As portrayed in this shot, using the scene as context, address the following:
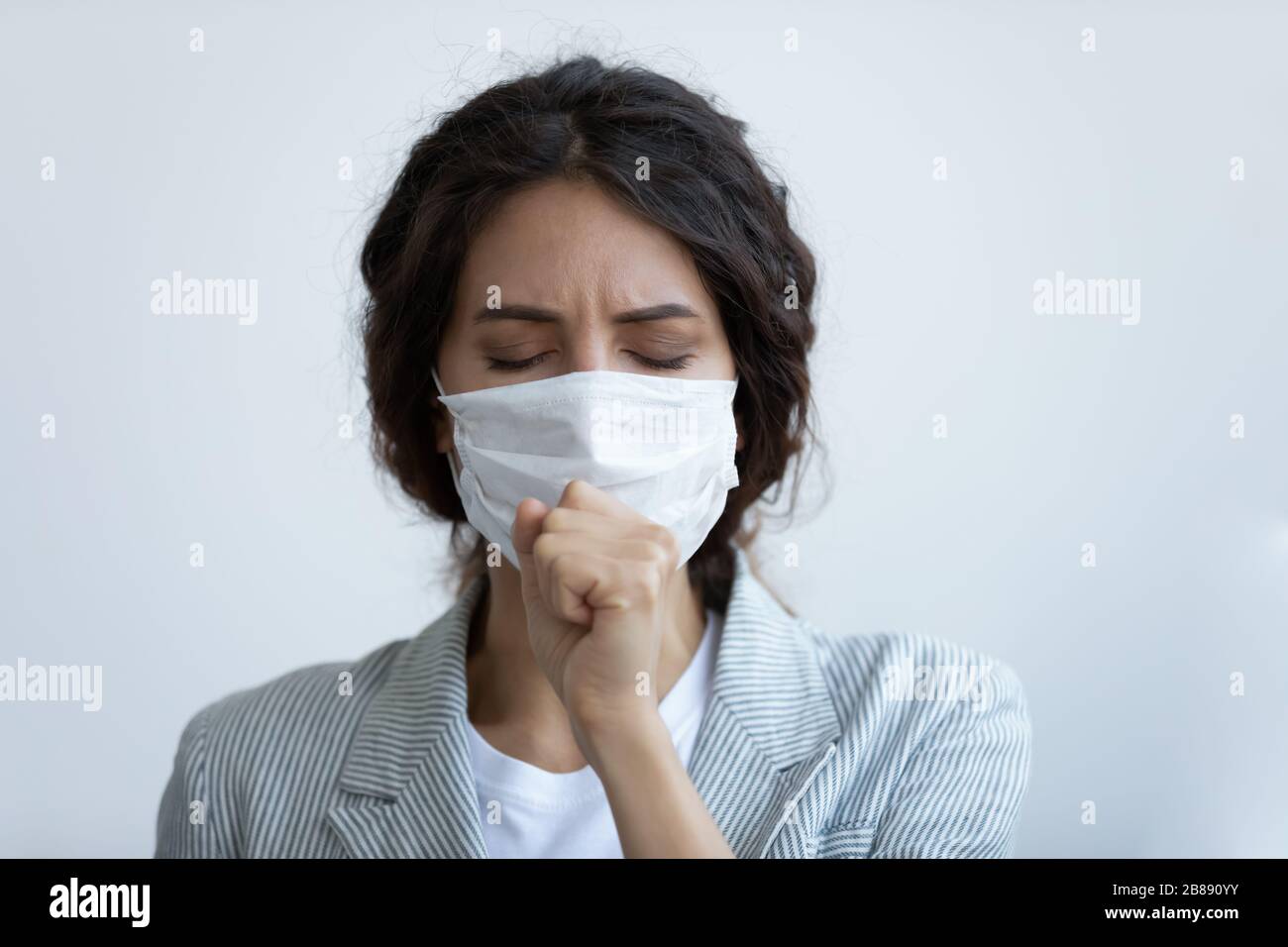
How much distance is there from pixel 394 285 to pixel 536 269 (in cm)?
32

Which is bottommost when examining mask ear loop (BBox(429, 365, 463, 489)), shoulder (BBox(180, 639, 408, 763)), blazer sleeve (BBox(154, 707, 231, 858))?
blazer sleeve (BBox(154, 707, 231, 858))

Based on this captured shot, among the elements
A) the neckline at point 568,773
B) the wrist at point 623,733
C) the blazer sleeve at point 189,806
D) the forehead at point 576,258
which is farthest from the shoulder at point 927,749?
the blazer sleeve at point 189,806

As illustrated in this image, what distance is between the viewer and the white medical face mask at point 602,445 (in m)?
1.59

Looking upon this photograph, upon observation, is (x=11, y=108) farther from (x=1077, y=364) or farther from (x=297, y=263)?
(x=1077, y=364)

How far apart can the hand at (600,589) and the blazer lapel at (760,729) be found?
1.23 ft

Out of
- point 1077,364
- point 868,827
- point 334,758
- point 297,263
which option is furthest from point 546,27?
point 868,827

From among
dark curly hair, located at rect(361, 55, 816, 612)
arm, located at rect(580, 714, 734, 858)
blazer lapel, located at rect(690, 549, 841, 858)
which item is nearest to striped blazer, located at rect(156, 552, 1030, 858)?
blazer lapel, located at rect(690, 549, 841, 858)

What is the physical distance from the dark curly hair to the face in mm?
35

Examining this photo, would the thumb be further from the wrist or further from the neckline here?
the neckline

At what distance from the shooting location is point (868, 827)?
1666 mm

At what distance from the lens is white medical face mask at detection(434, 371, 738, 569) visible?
1.59 metres

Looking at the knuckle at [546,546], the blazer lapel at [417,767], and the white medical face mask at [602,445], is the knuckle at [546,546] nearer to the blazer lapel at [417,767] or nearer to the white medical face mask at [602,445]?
the white medical face mask at [602,445]

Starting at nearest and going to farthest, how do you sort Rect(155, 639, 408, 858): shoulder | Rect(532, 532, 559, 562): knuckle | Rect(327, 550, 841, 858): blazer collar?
Rect(532, 532, 559, 562): knuckle < Rect(327, 550, 841, 858): blazer collar < Rect(155, 639, 408, 858): shoulder

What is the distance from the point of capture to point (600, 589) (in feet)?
4.35
